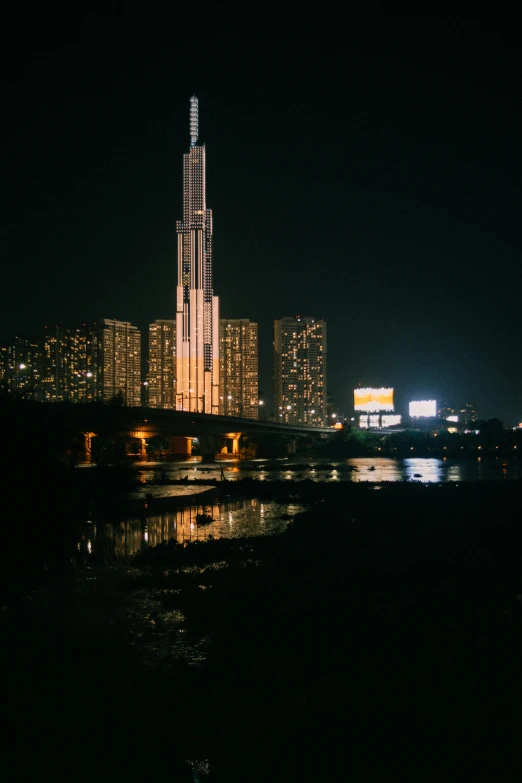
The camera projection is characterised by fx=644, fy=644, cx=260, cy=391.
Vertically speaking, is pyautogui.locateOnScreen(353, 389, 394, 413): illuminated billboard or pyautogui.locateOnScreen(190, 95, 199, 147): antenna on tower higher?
pyautogui.locateOnScreen(190, 95, 199, 147): antenna on tower

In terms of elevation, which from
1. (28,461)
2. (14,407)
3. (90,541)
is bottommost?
(90,541)

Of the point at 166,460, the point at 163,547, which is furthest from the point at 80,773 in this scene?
the point at 166,460

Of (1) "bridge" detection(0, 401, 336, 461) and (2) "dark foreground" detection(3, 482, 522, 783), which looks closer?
(2) "dark foreground" detection(3, 482, 522, 783)

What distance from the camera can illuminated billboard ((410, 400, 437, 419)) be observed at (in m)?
179

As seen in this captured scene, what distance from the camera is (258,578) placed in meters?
18.2

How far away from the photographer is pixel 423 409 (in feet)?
589

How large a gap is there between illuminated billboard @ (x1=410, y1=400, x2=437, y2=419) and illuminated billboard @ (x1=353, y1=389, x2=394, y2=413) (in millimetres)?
Result: 8283

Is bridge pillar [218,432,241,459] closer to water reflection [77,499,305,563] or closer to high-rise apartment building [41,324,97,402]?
water reflection [77,499,305,563]

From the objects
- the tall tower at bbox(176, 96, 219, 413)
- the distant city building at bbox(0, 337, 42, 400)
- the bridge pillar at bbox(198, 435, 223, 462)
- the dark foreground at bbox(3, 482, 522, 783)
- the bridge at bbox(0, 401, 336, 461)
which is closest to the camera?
the dark foreground at bbox(3, 482, 522, 783)

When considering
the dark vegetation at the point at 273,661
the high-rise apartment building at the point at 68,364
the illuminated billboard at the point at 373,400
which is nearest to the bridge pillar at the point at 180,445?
the high-rise apartment building at the point at 68,364

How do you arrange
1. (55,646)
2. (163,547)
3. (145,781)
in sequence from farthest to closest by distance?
(163,547) → (55,646) → (145,781)

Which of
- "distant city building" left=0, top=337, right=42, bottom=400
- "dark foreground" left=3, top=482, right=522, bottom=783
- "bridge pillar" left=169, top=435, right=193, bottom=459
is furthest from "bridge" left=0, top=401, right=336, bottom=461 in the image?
"distant city building" left=0, top=337, right=42, bottom=400

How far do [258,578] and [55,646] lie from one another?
250 inches

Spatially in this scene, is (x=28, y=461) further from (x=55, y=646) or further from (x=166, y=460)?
(x=166, y=460)
